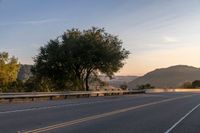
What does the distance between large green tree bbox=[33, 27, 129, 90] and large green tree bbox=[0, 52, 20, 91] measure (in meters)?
14.6

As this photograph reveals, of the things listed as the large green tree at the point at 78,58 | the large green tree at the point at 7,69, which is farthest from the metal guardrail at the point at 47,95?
the large green tree at the point at 7,69

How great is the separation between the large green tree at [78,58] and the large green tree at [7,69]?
14.6 meters

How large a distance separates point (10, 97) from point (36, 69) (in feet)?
94.2

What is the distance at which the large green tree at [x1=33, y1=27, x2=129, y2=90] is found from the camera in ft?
207

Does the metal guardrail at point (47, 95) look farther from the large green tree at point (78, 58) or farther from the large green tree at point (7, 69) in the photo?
the large green tree at point (7, 69)

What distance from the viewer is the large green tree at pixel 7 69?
3137 inches

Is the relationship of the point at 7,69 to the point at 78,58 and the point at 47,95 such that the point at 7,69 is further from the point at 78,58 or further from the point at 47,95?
the point at 47,95

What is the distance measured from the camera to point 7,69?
82312mm

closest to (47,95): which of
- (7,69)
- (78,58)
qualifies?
(78,58)

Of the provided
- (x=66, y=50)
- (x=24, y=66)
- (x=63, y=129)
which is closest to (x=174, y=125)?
(x=63, y=129)

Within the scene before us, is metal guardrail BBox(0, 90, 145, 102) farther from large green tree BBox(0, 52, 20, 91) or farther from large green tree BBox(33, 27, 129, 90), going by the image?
large green tree BBox(0, 52, 20, 91)

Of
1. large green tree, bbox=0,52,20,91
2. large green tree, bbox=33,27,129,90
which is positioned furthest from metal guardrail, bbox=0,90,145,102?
large green tree, bbox=0,52,20,91

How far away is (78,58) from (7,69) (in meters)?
22.8

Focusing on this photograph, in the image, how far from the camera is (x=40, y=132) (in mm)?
14945
